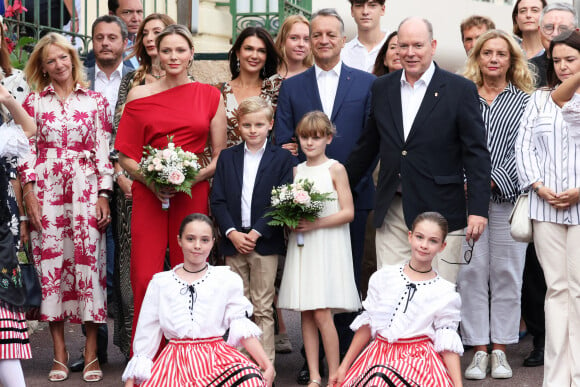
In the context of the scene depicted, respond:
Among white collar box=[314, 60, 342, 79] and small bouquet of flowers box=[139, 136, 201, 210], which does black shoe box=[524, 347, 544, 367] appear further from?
small bouquet of flowers box=[139, 136, 201, 210]

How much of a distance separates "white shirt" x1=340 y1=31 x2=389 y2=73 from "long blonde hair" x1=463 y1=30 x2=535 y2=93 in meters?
1.36

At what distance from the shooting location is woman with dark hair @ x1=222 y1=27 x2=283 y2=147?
8320 millimetres

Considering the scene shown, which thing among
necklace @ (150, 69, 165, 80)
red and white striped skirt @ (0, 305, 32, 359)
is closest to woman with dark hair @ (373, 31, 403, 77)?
necklace @ (150, 69, 165, 80)

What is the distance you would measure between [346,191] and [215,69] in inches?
164

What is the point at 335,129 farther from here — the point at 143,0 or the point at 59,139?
the point at 143,0

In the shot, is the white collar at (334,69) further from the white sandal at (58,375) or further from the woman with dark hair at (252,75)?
the white sandal at (58,375)

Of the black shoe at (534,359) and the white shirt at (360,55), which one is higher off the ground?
the white shirt at (360,55)

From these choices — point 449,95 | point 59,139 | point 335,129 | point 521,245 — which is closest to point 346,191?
point 335,129

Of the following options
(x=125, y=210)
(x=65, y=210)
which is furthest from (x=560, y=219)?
(x=65, y=210)

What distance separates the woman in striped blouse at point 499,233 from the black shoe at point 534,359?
11.2 inches

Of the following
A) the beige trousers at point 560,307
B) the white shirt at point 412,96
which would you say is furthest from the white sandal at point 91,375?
the beige trousers at point 560,307

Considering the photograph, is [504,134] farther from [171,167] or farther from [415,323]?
[171,167]

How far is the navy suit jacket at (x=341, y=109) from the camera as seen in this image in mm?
7949

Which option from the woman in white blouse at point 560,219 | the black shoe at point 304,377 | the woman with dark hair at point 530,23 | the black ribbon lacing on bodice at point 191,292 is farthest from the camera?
the woman with dark hair at point 530,23
